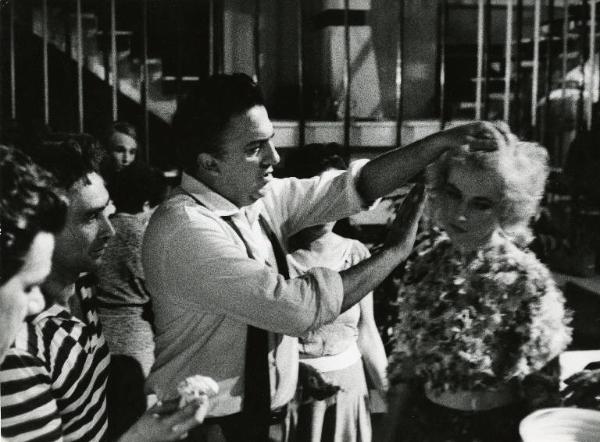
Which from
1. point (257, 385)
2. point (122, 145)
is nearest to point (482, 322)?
point (257, 385)

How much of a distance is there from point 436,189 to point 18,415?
40.6 inches

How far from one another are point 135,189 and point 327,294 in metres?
1.19

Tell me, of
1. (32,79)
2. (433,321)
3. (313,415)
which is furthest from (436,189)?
(32,79)

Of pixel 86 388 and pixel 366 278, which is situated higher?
pixel 366 278

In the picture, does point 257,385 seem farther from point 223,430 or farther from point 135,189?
point 135,189

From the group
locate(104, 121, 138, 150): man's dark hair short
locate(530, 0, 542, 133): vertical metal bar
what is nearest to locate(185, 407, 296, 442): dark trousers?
locate(104, 121, 138, 150): man's dark hair short

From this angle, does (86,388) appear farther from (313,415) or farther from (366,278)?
(313,415)

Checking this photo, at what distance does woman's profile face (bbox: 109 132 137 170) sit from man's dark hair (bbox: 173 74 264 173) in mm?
2093

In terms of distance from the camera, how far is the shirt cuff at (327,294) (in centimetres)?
134

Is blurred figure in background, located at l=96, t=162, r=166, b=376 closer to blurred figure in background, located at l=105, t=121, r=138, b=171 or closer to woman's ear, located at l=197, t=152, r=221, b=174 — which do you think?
woman's ear, located at l=197, t=152, r=221, b=174

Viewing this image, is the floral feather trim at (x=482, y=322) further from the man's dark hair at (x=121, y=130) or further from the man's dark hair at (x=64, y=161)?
the man's dark hair at (x=121, y=130)

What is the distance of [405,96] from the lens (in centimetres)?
687

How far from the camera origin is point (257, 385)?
58.2 inches

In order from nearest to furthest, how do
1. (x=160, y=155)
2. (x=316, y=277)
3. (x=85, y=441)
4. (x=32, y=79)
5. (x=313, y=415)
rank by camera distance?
(x=85, y=441) → (x=316, y=277) → (x=313, y=415) → (x=160, y=155) → (x=32, y=79)
